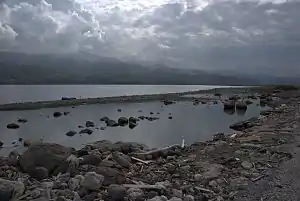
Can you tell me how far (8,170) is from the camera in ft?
38.0

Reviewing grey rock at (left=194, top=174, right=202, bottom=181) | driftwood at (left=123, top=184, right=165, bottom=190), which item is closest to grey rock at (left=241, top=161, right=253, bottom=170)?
grey rock at (left=194, top=174, right=202, bottom=181)

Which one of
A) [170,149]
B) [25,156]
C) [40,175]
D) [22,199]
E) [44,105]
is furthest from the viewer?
[44,105]

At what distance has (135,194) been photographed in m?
9.34

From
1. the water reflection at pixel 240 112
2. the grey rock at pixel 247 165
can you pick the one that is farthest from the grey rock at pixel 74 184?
the water reflection at pixel 240 112

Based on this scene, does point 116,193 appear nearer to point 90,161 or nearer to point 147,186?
point 147,186

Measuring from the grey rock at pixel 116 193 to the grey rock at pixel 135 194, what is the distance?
16cm

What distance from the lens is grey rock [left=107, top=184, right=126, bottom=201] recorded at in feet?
30.3

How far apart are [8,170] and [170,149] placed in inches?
320

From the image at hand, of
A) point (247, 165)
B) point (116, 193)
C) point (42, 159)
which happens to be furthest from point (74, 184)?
point (247, 165)

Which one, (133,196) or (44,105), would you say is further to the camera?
(44,105)

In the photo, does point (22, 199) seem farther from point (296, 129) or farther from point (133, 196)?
point (296, 129)

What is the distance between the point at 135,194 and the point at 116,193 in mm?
468

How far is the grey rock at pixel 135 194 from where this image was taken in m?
9.22

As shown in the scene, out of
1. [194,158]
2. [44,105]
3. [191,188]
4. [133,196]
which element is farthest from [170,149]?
[44,105]
